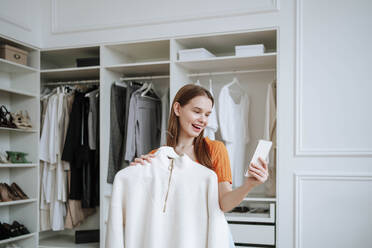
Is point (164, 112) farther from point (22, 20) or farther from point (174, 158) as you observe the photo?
point (174, 158)

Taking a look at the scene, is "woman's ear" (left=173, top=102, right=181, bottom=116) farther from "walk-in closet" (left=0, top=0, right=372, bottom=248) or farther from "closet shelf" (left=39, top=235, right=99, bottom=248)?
"closet shelf" (left=39, top=235, right=99, bottom=248)

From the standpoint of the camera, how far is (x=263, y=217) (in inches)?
129

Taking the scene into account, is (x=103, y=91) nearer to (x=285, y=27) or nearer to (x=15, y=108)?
(x=15, y=108)

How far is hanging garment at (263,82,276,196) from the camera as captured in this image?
3.45 metres

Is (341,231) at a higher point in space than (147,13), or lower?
lower

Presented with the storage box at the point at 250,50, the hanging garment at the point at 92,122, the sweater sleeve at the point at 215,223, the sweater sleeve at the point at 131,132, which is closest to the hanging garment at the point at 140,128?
the sweater sleeve at the point at 131,132

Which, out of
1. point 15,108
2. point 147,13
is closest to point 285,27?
point 147,13

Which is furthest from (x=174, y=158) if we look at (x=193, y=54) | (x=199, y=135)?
(x=193, y=54)

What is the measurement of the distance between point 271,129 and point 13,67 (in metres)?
2.45

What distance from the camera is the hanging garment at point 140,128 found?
374cm

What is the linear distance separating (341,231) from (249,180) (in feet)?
6.64

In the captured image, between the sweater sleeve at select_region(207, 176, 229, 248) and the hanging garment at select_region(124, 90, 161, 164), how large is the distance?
2199mm

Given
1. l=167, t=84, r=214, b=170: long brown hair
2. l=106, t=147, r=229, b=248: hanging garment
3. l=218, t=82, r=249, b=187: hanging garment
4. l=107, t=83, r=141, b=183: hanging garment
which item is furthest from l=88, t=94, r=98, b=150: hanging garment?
l=106, t=147, r=229, b=248: hanging garment

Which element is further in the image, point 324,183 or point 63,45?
point 63,45
